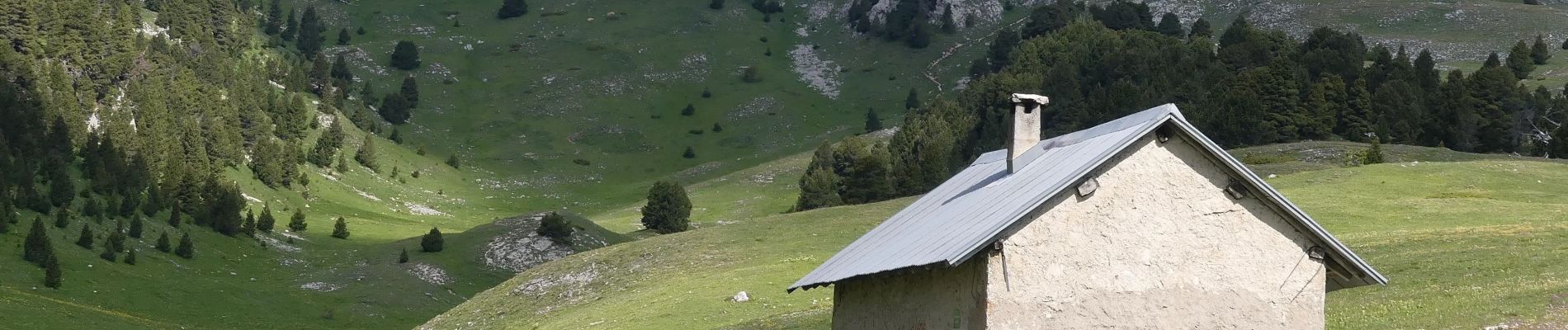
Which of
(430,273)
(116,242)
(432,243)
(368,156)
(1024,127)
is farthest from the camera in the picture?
(368,156)

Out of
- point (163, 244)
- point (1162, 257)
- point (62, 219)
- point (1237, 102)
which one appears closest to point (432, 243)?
point (163, 244)

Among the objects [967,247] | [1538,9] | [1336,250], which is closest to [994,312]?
[967,247]

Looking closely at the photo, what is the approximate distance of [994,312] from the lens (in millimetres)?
20750

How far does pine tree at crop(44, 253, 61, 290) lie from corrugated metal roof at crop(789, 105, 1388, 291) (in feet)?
235

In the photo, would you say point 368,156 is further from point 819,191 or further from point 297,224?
point 819,191

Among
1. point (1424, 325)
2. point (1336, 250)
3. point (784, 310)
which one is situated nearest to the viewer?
point (1336, 250)

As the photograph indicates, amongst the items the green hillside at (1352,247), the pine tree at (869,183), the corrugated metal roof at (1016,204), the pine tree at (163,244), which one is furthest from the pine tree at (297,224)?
the corrugated metal roof at (1016,204)

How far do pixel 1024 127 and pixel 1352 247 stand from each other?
89.9 ft

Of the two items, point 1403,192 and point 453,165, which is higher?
point 1403,192

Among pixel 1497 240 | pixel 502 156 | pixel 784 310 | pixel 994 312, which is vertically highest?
pixel 994 312

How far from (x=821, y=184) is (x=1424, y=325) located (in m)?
90.7

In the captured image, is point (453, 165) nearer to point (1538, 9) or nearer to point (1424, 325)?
point (1538, 9)

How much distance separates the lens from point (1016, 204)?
837 inches

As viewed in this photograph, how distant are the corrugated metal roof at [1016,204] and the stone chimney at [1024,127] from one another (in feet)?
0.66
